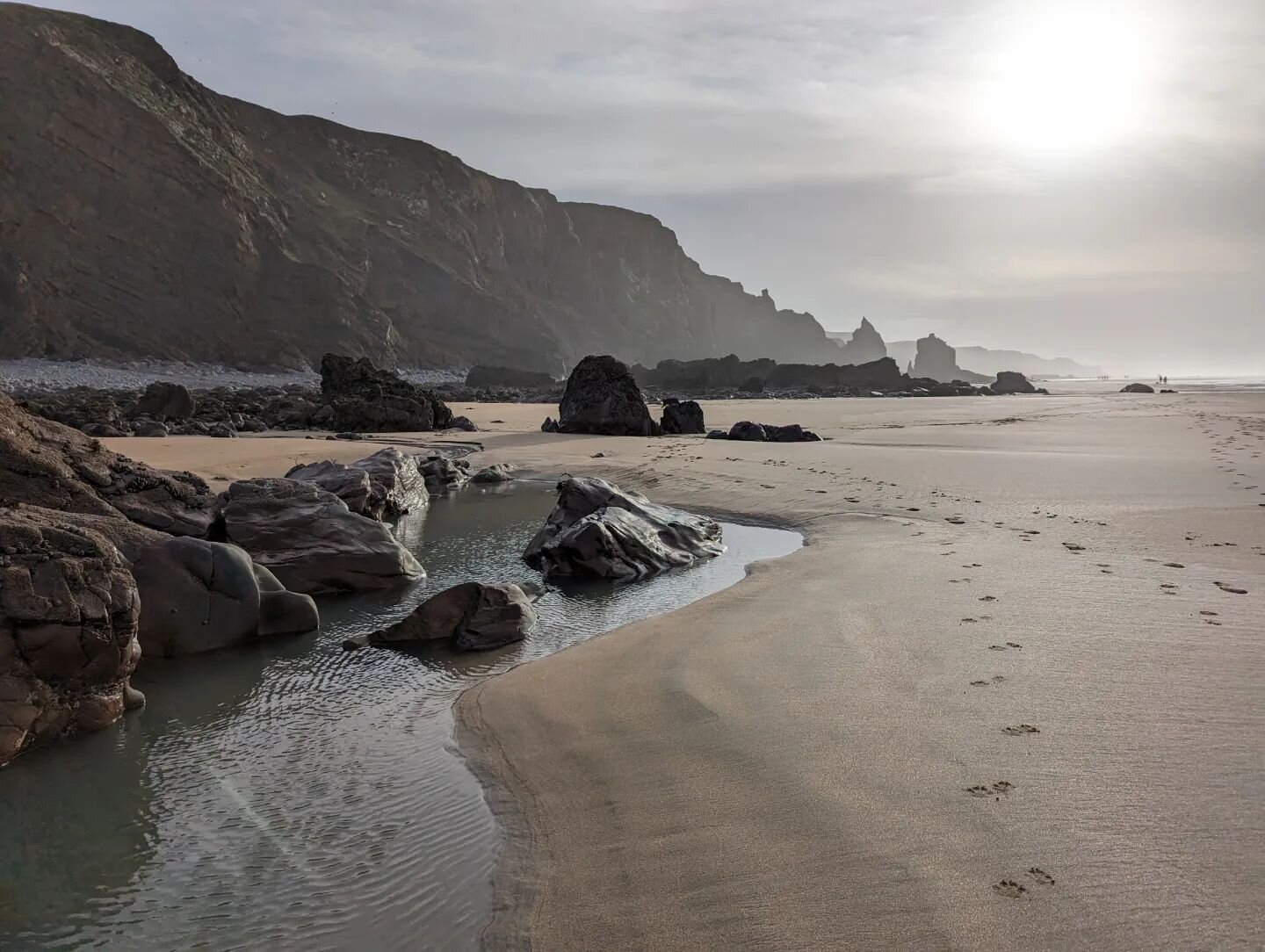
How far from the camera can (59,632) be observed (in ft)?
12.5

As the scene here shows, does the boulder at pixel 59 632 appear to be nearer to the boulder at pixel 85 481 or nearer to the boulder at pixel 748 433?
the boulder at pixel 85 481

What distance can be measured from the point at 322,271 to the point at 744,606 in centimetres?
6036

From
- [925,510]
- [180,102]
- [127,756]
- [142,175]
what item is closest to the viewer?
[127,756]

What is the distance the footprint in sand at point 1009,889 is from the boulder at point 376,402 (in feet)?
68.1

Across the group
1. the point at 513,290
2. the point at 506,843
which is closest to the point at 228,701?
the point at 506,843

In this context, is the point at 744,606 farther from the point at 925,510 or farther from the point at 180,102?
the point at 180,102

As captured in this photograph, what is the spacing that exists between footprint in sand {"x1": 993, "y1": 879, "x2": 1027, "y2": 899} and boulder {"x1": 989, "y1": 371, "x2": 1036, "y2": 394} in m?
69.2

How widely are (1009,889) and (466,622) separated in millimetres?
3885

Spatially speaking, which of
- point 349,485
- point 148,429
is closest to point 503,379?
point 148,429

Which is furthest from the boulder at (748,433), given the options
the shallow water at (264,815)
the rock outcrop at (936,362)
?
the rock outcrop at (936,362)

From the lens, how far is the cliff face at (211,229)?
148ft

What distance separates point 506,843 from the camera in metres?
2.85

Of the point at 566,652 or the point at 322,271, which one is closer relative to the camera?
the point at 566,652

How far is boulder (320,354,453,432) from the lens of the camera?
70.5 feet
